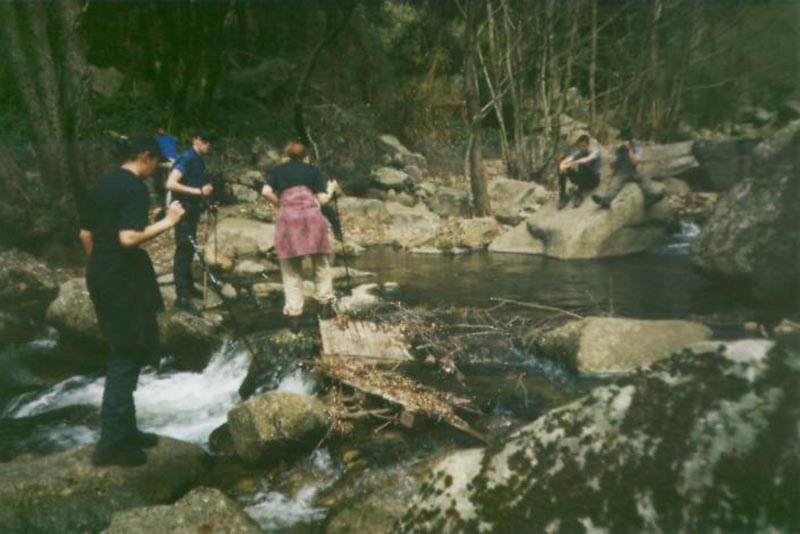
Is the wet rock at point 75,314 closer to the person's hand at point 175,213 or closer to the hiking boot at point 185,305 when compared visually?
the hiking boot at point 185,305

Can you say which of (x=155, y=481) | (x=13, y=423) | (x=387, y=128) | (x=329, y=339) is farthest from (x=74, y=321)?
(x=387, y=128)

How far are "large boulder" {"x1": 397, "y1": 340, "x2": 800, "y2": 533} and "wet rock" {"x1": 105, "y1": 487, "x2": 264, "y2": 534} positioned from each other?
1.57 meters

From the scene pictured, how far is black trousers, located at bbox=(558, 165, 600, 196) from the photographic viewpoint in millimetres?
14500

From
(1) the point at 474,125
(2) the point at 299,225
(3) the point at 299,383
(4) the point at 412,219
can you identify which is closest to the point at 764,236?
(2) the point at 299,225

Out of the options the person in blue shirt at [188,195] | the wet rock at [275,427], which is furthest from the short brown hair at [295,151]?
the wet rock at [275,427]

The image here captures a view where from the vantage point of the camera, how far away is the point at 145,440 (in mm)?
4758

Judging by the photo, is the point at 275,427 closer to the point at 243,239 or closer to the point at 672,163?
the point at 243,239

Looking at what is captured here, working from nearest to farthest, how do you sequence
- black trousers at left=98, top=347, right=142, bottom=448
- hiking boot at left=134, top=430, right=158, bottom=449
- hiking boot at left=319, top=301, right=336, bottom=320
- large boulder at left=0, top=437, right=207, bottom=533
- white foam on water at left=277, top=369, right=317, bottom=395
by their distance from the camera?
large boulder at left=0, top=437, right=207, bottom=533 → black trousers at left=98, top=347, right=142, bottom=448 → hiking boot at left=134, top=430, right=158, bottom=449 → white foam on water at left=277, top=369, right=317, bottom=395 → hiking boot at left=319, top=301, right=336, bottom=320

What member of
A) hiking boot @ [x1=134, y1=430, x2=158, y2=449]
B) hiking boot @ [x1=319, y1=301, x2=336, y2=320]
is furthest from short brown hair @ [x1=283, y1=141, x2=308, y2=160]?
hiking boot @ [x1=134, y1=430, x2=158, y2=449]

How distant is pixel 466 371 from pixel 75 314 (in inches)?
184

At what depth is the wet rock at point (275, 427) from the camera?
502 cm

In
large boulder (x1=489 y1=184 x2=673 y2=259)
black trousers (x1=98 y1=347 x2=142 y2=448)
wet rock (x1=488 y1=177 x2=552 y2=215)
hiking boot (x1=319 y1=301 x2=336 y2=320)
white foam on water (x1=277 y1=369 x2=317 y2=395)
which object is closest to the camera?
black trousers (x1=98 y1=347 x2=142 y2=448)

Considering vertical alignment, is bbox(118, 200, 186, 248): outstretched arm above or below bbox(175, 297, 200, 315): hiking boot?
above

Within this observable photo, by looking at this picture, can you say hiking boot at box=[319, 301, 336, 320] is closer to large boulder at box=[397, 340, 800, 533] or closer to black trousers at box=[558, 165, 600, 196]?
large boulder at box=[397, 340, 800, 533]
